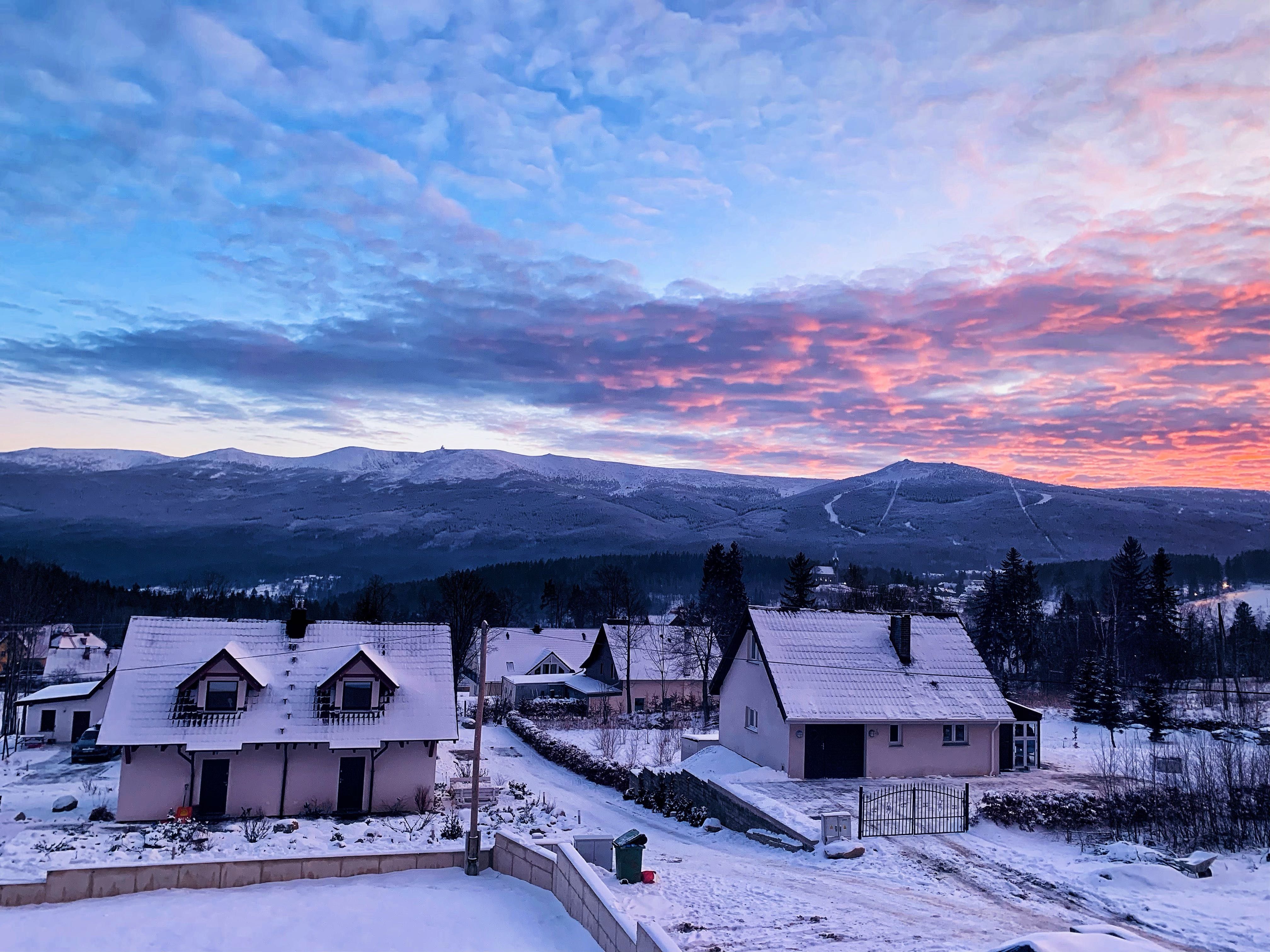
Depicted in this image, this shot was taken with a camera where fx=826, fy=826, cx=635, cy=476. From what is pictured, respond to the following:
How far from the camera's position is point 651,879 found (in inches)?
781

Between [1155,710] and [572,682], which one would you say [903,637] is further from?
[572,682]

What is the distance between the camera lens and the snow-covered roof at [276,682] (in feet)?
100.0

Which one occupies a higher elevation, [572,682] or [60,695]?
[60,695]

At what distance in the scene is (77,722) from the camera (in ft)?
170

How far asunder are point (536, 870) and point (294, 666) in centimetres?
1927

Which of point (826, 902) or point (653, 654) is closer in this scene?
point (826, 902)

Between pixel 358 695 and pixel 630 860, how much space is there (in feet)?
55.1

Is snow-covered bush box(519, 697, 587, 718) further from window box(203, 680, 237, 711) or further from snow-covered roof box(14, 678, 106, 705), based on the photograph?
window box(203, 680, 237, 711)

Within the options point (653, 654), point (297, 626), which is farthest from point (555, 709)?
point (297, 626)

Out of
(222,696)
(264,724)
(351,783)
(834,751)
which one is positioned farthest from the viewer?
(834,751)

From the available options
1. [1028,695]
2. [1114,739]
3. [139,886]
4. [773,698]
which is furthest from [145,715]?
[1028,695]

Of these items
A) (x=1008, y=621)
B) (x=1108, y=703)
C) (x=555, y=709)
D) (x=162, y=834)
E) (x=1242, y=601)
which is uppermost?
(x=1242, y=601)

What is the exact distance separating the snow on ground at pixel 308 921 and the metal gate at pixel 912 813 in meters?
11.6

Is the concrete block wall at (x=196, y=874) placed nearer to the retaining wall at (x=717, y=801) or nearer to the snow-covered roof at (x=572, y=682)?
the retaining wall at (x=717, y=801)
